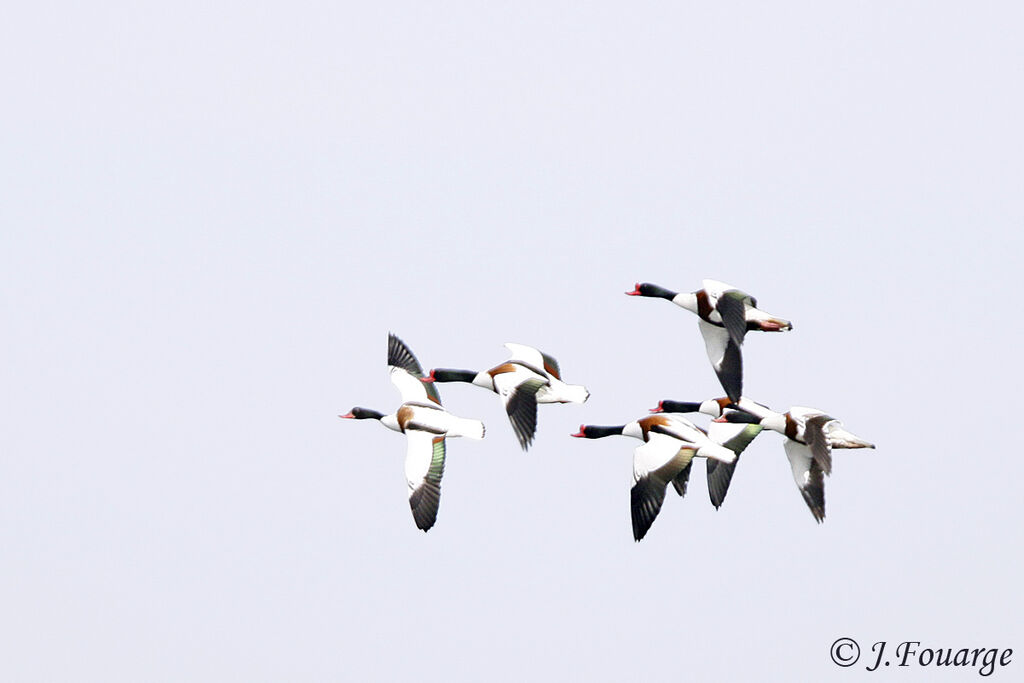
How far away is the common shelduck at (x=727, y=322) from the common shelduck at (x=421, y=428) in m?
4.23

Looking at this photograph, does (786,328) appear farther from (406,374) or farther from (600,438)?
(406,374)

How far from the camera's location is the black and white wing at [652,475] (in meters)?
28.2

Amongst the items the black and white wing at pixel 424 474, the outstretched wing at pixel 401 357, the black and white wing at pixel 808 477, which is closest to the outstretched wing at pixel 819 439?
the black and white wing at pixel 808 477

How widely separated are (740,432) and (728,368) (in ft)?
6.39

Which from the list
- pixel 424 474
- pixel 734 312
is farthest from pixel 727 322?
pixel 424 474

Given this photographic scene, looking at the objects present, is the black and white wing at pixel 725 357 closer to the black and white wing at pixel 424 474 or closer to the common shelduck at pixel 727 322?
the common shelduck at pixel 727 322

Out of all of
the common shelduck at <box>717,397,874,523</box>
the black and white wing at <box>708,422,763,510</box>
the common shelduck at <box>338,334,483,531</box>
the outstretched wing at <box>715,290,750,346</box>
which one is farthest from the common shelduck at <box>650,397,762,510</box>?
the common shelduck at <box>338,334,483,531</box>

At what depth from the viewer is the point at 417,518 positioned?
28.9 meters

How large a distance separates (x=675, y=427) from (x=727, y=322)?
7.27 feet

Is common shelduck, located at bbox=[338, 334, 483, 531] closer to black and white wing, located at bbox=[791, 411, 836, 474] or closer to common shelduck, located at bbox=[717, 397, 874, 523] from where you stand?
common shelduck, located at bbox=[717, 397, 874, 523]

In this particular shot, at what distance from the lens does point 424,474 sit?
29.5 meters

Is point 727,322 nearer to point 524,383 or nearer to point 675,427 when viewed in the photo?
A: point 675,427

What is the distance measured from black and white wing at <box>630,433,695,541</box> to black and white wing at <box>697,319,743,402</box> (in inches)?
51.3

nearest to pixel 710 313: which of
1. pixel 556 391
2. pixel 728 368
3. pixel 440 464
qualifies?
pixel 728 368
